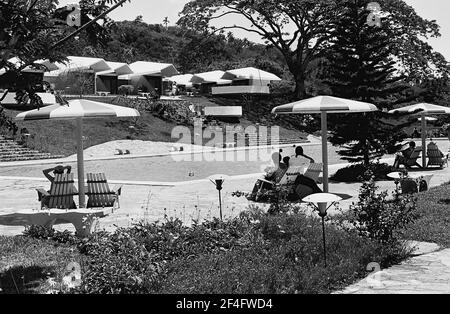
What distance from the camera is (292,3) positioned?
138ft

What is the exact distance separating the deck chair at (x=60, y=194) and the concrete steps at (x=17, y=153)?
50.9ft

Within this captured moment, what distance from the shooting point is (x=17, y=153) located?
25.5 metres

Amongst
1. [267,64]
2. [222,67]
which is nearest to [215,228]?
[222,67]

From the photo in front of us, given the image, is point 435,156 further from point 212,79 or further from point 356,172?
point 212,79

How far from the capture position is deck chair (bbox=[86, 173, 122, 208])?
440 inches

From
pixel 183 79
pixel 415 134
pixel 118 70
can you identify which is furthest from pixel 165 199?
pixel 183 79

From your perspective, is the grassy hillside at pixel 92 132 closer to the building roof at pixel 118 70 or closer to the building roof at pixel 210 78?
the building roof at pixel 118 70

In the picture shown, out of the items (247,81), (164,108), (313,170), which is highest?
(247,81)

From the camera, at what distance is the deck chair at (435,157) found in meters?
18.4

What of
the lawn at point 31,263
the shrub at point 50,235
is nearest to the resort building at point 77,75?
the shrub at point 50,235

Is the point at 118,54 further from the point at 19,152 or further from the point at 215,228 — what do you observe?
the point at 215,228

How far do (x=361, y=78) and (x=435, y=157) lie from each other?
4241 millimetres

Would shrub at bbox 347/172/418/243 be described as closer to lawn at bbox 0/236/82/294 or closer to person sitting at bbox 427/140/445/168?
lawn at bbox 0/236/82/294

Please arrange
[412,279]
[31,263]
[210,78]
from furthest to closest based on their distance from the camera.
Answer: [210,78] → [31,263] → [412,279]
